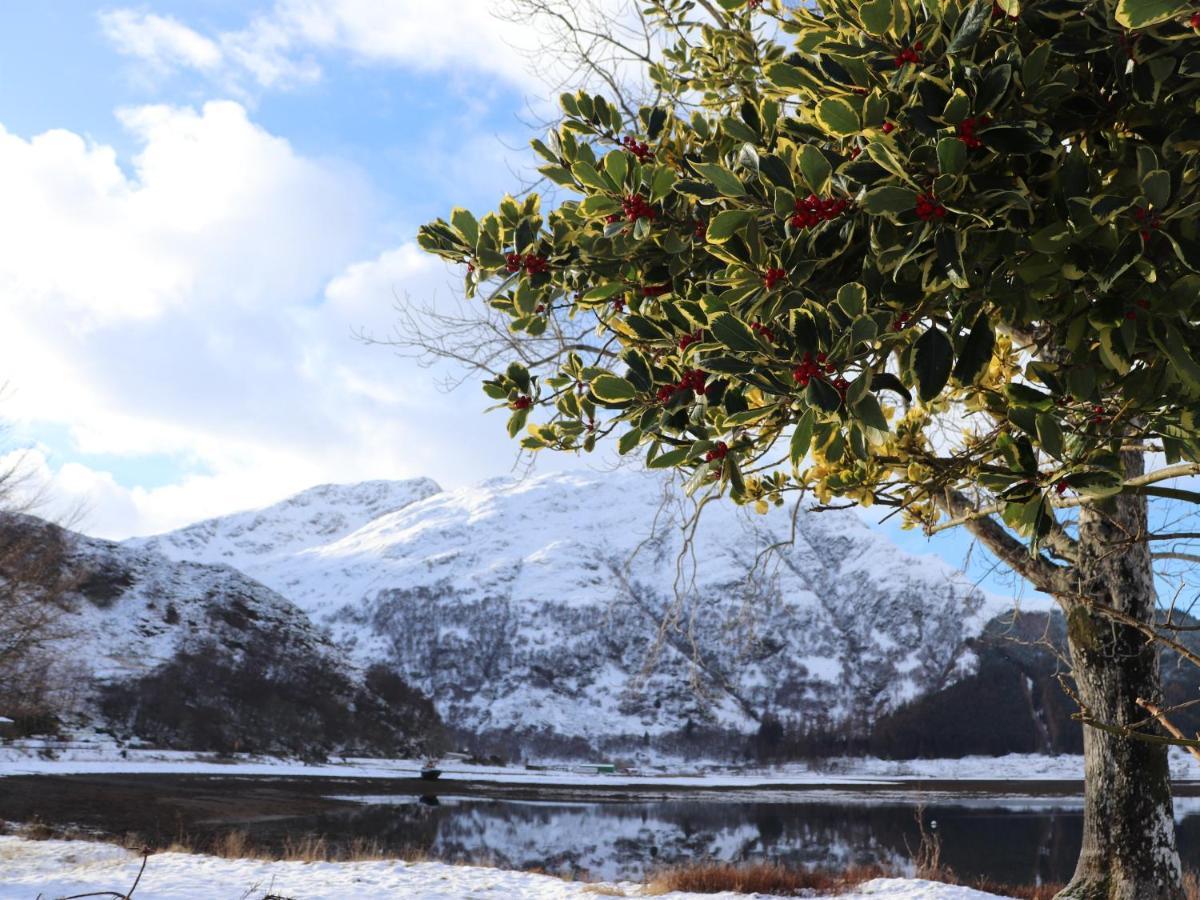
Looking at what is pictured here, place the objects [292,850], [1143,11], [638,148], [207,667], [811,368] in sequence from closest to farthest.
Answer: [1143,11] → [811,368] → [638,148] → [292,850] → [207,667]

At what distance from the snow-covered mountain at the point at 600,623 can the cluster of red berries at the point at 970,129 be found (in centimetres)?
7940

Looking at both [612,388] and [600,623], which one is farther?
[600,623]

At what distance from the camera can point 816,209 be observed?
1838mm

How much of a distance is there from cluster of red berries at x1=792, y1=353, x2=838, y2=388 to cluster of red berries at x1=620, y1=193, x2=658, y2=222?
729 mm

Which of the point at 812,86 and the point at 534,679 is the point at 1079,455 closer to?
the point at 812,86

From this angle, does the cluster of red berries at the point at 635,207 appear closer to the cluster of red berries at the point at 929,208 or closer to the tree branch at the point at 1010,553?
the cluster of red berries at the point at 929,208

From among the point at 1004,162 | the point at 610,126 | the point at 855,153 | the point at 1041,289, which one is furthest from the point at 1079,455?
the point at 610,126

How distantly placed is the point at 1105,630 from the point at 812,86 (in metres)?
5.20

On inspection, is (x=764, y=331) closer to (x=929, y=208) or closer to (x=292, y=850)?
(x=929, y=208)

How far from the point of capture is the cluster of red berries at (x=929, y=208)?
1.67 metres

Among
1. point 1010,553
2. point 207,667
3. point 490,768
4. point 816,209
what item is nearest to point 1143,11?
point 816,209

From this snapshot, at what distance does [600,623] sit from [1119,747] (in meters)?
118

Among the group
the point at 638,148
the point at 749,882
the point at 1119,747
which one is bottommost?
the point at 749,882

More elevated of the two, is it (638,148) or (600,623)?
(600,623)
